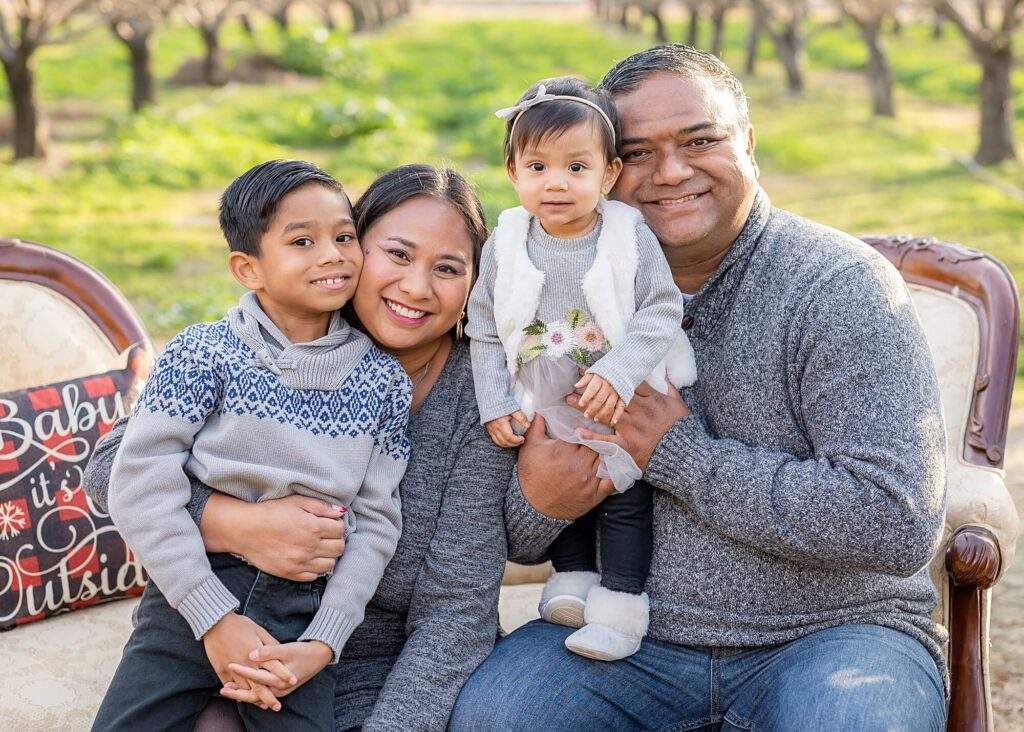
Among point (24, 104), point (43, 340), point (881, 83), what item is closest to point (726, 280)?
point (43, 340)

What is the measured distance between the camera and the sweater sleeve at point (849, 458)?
2115 mm

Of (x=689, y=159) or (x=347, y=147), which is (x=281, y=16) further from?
(x=689, y=159)

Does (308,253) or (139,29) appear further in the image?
(139,29)

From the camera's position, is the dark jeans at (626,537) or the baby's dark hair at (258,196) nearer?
the baby's dark hair at (258,196)

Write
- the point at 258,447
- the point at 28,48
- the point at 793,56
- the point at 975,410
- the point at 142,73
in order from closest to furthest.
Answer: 1. the point at 258,447
2. the point at 975,410
3. the point at 28,48
4. the point at 142,73
5. the point at 793,56

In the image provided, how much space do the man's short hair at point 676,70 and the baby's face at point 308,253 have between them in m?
0.72

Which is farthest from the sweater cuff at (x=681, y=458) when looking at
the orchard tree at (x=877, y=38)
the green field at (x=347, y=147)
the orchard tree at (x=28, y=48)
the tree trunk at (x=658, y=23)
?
the tree trunk at (x=658, y=23)

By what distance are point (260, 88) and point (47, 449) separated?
16.8m

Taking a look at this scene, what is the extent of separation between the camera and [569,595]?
247 cm

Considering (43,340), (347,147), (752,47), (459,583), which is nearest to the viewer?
(459,583)

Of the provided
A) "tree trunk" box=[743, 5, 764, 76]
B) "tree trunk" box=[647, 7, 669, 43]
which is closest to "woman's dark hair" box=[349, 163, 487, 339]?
"tree trunk" box=[743, 5, 764, 76]

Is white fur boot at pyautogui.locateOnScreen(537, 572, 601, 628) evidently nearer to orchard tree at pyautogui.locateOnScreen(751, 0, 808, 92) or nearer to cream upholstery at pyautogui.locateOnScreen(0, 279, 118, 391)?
cream upholstery at pyautogui.locateOnScreen(0, 279, 118, 391)

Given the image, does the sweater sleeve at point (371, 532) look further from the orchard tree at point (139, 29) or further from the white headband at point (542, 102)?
the orchard tree at point (139, 29)

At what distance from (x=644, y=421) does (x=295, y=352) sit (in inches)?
29.5
